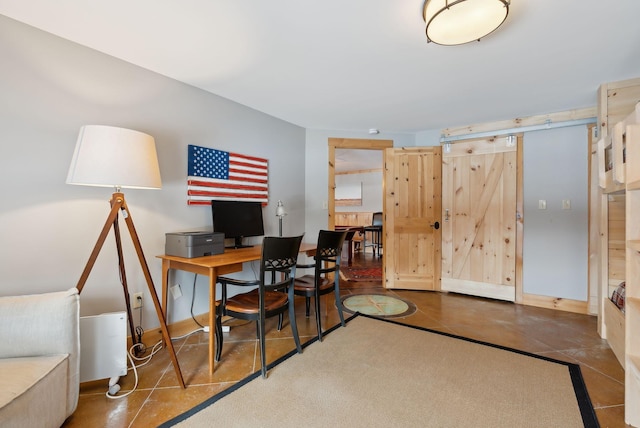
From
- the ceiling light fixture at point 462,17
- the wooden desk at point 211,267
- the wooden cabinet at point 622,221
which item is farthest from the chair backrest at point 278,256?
the wooden cabinet at point 622,221

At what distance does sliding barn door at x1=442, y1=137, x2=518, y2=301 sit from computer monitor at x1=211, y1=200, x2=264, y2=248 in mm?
2493

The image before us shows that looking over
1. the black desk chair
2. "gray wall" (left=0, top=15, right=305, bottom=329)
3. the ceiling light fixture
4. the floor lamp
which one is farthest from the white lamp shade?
the black desk chair

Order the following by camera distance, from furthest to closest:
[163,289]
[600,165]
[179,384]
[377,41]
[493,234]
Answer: [493,234] → [163,289] → [600,165] → [377,41] → [179,384]

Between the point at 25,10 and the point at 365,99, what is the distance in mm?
2435

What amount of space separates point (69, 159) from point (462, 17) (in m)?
2.52

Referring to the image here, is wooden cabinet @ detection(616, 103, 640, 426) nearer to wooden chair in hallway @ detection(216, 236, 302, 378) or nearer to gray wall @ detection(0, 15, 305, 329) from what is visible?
wooden chair in hallway @ detection(216, 236, 302, 378)

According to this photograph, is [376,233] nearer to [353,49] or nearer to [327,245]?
[327,245]

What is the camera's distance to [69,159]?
180cm

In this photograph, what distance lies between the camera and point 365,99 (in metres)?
2.78

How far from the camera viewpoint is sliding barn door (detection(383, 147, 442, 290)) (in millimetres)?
3738

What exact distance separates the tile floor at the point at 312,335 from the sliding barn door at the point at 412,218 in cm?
46

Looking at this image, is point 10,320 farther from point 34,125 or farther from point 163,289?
point 34,125

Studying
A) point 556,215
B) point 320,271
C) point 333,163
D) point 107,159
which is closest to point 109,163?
point 107,159

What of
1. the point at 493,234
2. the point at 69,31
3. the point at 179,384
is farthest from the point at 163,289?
the point at 493,234
